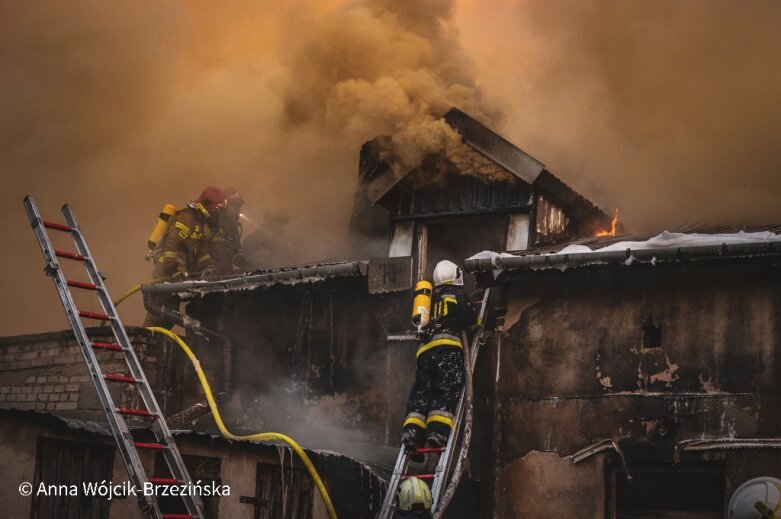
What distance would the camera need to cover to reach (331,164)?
52.3ft

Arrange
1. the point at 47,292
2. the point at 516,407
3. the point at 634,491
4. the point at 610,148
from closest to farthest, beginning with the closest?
the point at 634,491, the point at 516,407, the point at 610,148, the point at 47,292

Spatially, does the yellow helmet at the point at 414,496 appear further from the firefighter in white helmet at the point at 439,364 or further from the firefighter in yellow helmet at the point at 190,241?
the firefighter in yellow helmet at the point at 190,241

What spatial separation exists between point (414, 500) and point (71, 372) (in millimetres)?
5850

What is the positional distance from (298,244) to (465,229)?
10.2 ft

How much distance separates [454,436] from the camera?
10.0 m

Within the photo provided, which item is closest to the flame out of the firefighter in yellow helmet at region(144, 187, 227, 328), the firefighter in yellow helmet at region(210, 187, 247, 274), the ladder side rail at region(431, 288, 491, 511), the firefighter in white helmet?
the ladder side rail at region(431, 288, 491, 511)

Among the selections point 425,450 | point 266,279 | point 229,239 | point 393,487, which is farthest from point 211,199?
point 393,487

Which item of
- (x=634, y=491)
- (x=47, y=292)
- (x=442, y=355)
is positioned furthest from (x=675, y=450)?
(x=47, y=292)

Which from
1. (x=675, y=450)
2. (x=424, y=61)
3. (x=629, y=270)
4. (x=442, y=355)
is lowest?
(x=675, y=450)

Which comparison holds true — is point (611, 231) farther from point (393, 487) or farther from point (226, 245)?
point (393, 487)

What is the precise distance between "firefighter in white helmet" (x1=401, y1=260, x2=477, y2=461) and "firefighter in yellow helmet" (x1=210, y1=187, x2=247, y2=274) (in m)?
4.55

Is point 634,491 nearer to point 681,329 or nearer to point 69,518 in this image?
point 681,329

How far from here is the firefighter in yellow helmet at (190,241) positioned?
46.4 feet

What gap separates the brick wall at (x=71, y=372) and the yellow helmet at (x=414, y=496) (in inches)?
191
